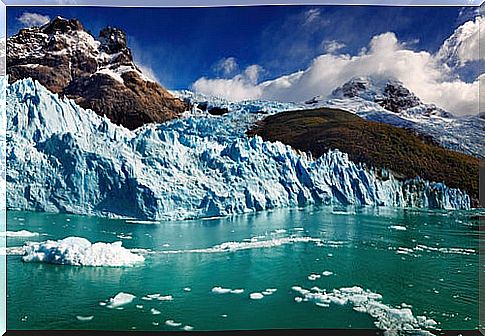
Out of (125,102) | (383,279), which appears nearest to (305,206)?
(383,279)

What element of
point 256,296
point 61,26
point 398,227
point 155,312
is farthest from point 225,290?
point 61,26

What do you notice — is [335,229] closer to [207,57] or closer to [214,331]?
[214,331]

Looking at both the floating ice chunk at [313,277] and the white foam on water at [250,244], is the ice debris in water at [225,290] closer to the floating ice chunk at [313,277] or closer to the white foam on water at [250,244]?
the white foam on water at [250,244]

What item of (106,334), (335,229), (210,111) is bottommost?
(106,334)

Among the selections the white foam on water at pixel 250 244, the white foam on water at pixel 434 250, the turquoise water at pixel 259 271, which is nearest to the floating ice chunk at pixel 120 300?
the turquoise water at pixel 259 271

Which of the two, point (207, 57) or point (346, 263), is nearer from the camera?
point (346, 263)

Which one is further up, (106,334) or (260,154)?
(260,154)

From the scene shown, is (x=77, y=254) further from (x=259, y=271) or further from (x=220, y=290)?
(x=259, y=271)
